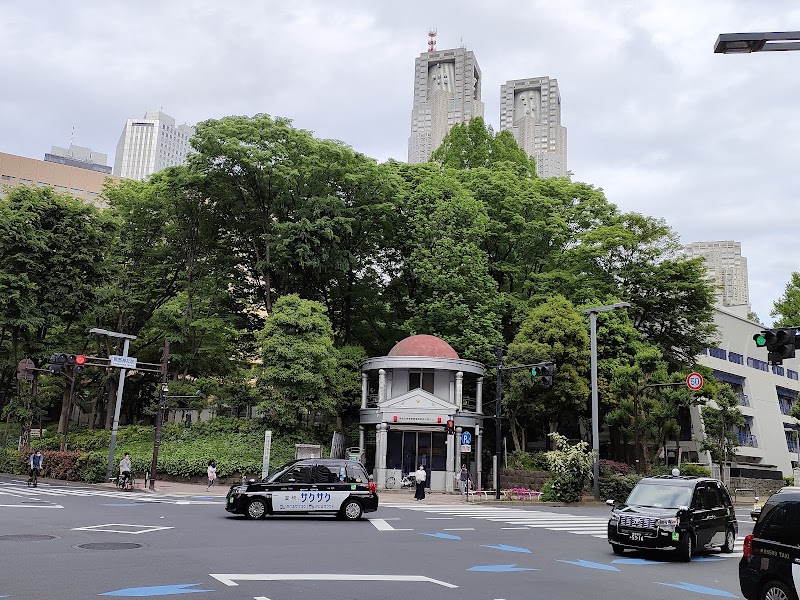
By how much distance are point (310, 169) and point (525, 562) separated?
3314 centimetres

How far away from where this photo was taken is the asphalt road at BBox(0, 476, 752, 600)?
9.80 meters

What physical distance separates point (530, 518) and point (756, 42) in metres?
18.0

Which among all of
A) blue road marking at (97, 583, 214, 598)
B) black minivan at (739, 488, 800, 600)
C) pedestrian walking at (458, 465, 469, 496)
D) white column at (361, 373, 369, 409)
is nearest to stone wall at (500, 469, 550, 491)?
pedestrian walking at (458, 465, 469, 496)

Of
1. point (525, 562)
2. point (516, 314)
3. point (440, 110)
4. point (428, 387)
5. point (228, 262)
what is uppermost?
point (440, 110)

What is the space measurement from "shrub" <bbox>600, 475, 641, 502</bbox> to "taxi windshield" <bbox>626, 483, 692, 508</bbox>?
16067 mm

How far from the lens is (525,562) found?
43.8 ft

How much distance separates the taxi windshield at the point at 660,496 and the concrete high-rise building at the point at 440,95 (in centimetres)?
17037

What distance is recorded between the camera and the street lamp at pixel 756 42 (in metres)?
8.43

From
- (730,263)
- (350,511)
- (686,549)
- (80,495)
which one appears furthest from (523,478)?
(730,263)

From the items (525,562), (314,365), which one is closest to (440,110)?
(314,365)

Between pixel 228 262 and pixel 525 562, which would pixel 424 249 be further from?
pixel 525 562

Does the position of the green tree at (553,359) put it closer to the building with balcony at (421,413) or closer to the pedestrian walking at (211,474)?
the building with balcony at (421,413)

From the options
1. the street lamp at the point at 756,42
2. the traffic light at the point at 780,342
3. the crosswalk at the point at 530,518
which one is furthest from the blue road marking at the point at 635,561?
the street lamp at the point at 756,42

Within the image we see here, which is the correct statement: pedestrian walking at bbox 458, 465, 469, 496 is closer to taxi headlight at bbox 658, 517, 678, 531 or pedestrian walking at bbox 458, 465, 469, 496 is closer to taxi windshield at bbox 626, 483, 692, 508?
taxi windshield at bbox 626, 483, 692, 508
